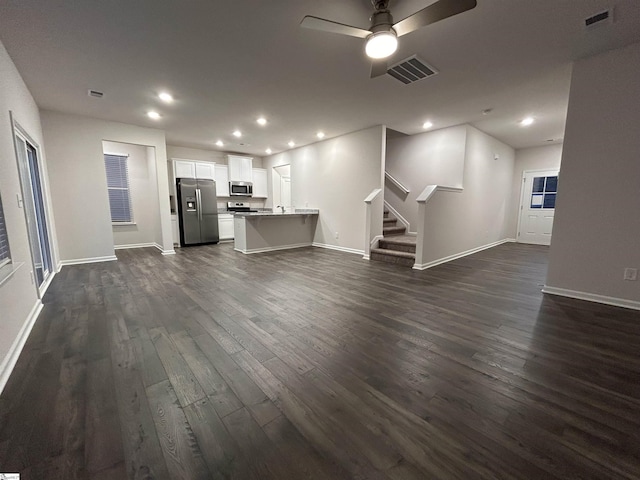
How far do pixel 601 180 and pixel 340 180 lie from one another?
14.3ft

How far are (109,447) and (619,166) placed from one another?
16.3ft

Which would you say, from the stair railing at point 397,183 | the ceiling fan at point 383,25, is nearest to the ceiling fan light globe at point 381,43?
the ceiling fan at point 383,25

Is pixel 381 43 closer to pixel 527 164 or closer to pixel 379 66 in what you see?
pixel 379 66

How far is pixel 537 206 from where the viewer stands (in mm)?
7363

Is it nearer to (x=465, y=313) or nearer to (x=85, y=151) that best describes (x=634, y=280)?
(x=465, y=313)

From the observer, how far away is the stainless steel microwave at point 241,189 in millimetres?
8062

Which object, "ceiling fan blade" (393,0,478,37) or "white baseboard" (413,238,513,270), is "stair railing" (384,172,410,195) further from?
"ceiling fan blade" (393,0,478,37)

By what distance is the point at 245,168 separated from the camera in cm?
822

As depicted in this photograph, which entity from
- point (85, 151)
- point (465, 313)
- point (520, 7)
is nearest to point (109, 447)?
point (465, 313)

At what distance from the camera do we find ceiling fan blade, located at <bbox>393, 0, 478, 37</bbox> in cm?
168

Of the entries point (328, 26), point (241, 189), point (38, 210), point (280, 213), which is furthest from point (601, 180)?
point (241, 189)

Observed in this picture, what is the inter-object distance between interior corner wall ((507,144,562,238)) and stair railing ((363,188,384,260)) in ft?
16.1

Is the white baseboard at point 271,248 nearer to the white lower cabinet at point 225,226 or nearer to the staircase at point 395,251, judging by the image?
the white lower cabinet at point 225,226

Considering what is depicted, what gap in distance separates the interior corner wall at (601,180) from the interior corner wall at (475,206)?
68.8 inches
